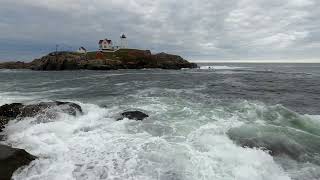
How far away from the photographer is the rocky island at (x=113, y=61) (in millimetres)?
107250

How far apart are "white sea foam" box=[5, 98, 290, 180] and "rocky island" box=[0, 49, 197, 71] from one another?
88511 mm

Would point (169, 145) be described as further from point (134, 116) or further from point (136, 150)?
point (134, 116)

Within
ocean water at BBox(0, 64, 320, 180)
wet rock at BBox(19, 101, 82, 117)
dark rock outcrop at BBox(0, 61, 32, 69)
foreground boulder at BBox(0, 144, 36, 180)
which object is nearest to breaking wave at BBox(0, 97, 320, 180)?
ocean water at BBox(0, 64, 320, 180)

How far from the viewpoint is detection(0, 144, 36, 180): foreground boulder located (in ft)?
32.4

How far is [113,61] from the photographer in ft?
356

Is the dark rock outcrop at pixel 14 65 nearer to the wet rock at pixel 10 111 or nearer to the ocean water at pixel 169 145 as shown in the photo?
the wet rock at pixel 10 111

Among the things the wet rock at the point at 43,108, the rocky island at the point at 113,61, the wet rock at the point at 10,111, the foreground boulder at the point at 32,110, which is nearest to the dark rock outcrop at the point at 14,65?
the rocky island at the point at 113,61

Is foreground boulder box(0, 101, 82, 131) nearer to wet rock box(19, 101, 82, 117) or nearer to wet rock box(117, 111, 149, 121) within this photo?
wet rock box(19, 101, 82, 117)

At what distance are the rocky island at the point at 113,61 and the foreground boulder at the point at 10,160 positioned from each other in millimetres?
93642

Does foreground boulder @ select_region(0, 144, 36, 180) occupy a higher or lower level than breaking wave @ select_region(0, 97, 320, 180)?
higher

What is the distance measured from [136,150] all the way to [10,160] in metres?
4.42

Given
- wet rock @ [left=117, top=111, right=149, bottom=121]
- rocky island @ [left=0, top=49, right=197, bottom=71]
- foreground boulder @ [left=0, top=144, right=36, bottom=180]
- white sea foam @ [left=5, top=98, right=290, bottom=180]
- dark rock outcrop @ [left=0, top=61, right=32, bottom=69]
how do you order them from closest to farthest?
foreground boulder @ [left=0, top=144, right=36, bottom=180], white sea foam @ [left=5, top=98, right=290, bottom=180], wet rock @ [left=117, top=111, right=149, bottom=121], rocky island @ [left=0, top=49, right=197, bottom=71], dark rock outcrop @ [left=0, top=61, right=32, bottom=69]

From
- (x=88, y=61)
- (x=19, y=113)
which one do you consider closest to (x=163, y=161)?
(x=19, y=113)

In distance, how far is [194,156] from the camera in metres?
12.2
